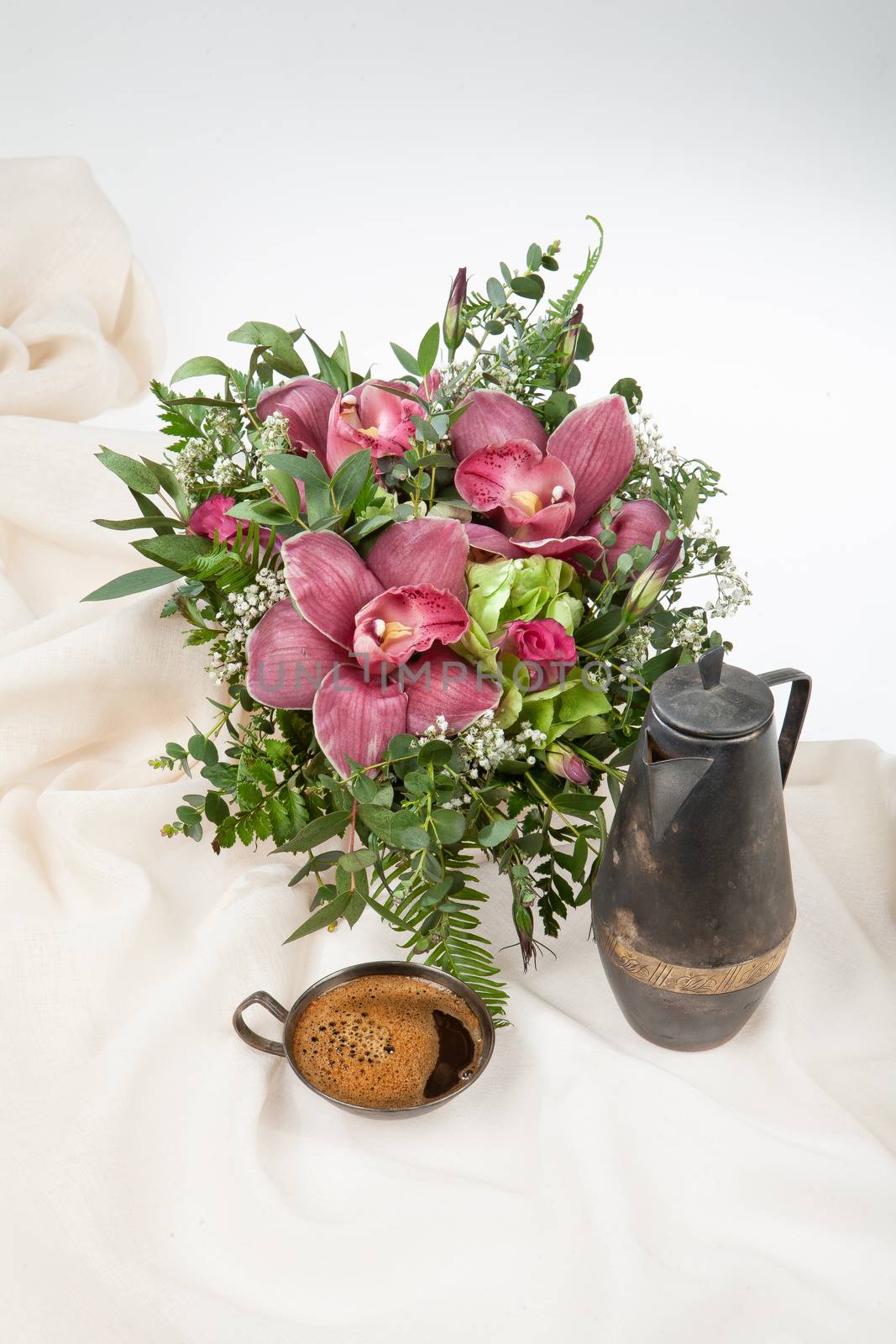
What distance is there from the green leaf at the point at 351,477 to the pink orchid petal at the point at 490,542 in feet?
0.28

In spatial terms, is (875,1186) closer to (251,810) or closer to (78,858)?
(251,810)

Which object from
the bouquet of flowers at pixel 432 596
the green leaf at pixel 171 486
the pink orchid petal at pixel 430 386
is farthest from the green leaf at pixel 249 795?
the pink orchid petal at pixel 430 386

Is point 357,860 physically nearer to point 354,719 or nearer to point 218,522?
point 354,719

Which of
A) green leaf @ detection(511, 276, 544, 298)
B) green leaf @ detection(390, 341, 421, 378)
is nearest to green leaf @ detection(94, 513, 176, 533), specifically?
green leaf @ detection(390, 341, 421, 378)

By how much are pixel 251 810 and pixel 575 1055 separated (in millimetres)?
286

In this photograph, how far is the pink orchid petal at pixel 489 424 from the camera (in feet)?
2.91

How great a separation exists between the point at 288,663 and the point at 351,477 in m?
0.13

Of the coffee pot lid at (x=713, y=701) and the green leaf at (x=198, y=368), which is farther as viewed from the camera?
the green leaf at (x=198, y=368)

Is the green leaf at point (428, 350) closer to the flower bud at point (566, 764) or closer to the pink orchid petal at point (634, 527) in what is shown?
the pink orchid petal at point (634, 527)

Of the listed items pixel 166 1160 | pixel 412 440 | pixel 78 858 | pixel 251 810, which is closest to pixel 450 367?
pixel 412 440

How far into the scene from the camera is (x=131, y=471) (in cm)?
91

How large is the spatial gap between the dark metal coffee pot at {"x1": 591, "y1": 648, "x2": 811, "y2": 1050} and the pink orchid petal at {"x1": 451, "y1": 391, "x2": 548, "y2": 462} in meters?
0.23

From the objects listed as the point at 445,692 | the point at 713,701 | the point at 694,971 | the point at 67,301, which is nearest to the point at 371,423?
the point at 445,692

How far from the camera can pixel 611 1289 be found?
0.73 metres
